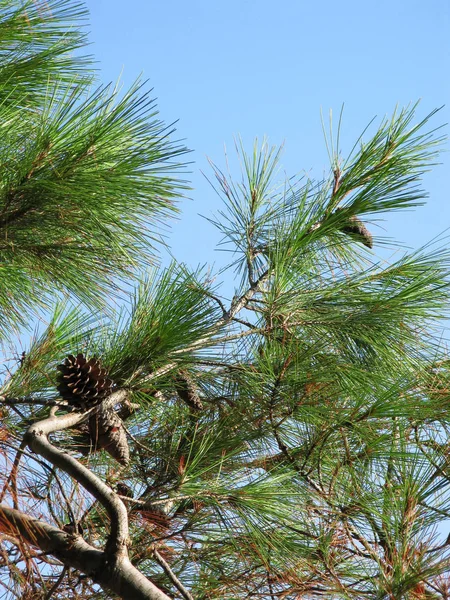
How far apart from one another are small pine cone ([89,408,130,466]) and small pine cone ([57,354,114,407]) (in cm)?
2

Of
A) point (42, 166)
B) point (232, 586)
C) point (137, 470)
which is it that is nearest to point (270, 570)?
point (232, 586)

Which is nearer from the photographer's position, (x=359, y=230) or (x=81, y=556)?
(x=81, y=556)

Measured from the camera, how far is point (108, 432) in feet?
3.02


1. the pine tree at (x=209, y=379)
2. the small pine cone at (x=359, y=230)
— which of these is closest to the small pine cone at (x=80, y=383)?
the pine tree at (x=209, y=379)

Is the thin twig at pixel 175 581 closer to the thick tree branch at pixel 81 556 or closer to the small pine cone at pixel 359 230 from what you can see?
the thick tree branch at pixel 81 556

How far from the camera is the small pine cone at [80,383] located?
0.89m

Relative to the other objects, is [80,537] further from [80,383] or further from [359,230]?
[359,230]

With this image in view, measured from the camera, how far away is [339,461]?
1074 millimetres

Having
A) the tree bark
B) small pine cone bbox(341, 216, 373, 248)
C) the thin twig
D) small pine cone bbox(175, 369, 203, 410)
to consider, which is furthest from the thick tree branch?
small pine cone bbox(341, 216, 373, 248)

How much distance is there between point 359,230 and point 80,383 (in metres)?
0.50

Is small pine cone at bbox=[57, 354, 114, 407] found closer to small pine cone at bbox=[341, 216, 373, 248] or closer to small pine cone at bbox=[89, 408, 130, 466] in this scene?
small pine cone at bbox=[89, 408, 130, 466]

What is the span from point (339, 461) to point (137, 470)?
0.91 feet

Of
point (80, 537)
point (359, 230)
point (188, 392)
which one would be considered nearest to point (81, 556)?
point (80, 537)

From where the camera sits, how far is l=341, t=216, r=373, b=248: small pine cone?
3.86 feet
